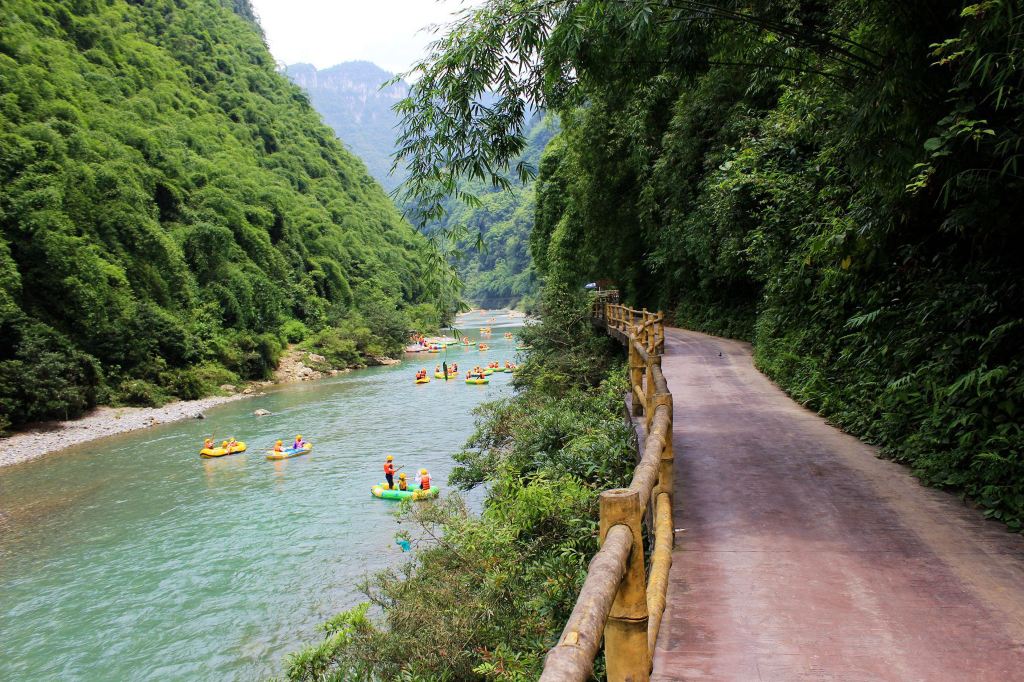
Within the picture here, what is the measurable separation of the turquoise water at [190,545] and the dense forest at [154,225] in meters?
5.63

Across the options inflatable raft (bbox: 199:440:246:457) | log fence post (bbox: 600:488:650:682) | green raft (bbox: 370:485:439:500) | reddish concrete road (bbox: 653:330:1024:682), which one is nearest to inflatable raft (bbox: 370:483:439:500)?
green raft (bbox: 370:485:439:500)

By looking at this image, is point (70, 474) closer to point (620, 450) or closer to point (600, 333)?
point (600, 333)

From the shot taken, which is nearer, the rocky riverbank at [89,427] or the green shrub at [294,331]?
the rocky riverbank at [89,427]

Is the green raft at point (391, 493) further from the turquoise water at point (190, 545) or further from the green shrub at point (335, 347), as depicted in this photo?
the green shrub at point (335, 347)

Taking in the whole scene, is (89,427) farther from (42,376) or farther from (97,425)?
(42,376)

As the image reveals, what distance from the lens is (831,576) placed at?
3.49 m

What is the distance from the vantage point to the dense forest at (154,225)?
992 inches

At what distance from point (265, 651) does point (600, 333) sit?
1251 centimetres

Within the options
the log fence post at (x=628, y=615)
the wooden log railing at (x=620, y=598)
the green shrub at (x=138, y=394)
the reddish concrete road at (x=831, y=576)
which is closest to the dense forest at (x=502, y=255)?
the green shrub at (x=138, y=394)

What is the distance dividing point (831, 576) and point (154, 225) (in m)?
36.2

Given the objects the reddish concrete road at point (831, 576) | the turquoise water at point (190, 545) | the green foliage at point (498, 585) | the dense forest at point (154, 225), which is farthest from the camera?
the dense forest at point (154, 225)

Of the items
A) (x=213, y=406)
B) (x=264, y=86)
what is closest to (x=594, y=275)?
(x=213, y=406)

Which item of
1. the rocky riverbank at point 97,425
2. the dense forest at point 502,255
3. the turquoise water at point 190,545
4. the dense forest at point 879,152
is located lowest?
the turquoise water at point 190,545

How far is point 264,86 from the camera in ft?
230
